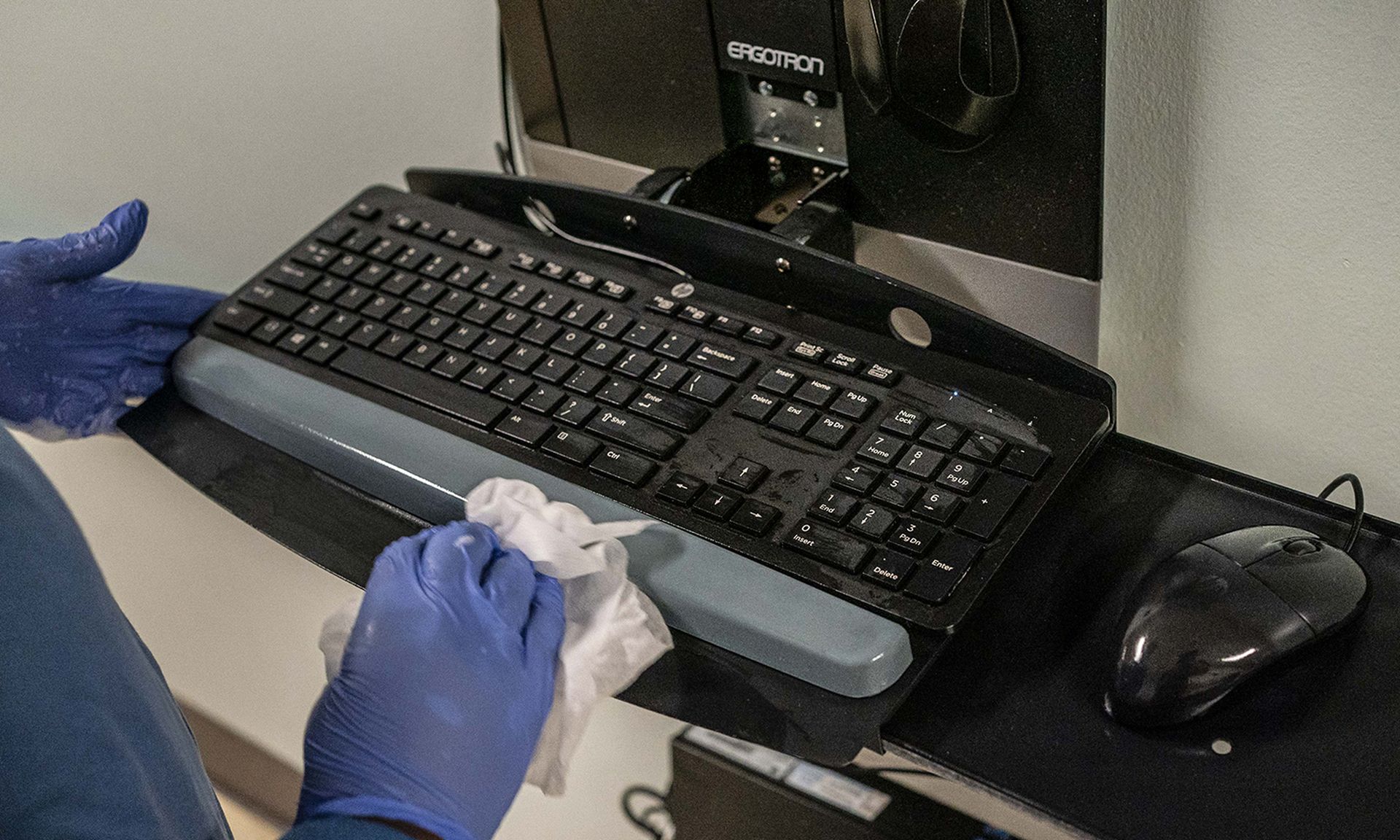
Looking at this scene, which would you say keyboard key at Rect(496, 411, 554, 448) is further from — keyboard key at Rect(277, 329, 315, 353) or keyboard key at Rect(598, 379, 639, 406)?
keyboard key at Rect(277, 329, 315, 353)

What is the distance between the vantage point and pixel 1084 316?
0.69 m

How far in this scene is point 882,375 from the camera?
2.12ft

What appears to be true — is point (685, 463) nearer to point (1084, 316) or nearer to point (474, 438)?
point (474, 438)

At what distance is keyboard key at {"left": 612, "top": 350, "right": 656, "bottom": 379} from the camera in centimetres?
68

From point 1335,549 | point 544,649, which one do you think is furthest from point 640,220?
point 1335,549

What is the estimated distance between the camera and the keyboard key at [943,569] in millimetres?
549

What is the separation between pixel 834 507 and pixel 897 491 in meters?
0.03

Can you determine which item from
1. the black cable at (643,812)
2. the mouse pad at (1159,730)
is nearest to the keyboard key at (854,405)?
the mouse pad at (1159,730)

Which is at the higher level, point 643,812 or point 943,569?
point 943,569

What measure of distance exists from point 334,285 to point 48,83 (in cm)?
33

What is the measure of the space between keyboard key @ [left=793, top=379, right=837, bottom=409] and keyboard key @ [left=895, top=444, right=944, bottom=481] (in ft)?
0.18

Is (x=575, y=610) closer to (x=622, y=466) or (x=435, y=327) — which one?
(x=622, y=466)

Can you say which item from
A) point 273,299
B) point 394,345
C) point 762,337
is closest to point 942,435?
point 762,337

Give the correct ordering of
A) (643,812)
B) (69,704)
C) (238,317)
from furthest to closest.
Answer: (643,812), (238,317), (69,704)
